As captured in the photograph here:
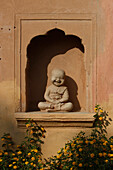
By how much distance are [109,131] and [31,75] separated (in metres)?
1.64

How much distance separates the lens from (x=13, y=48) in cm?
416

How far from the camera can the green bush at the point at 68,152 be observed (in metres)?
3.70

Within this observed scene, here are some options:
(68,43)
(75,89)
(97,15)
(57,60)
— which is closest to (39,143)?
(75,89)

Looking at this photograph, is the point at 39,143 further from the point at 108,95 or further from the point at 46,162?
the point at 108,95

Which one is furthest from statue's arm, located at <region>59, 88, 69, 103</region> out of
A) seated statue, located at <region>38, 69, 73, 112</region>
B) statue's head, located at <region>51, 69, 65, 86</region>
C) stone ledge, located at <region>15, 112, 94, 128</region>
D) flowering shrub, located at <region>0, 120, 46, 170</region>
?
flowering shrub, located at <region>0, 120, 46, 170</region>

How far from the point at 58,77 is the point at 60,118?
26.8 inches

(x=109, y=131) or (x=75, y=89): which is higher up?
(x=75, y=89)

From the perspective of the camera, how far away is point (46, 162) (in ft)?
12.9

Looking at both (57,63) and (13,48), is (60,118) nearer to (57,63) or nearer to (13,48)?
(57,63)

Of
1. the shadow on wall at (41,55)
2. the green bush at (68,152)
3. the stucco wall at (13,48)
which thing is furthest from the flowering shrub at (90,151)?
the shadow on wall at (41,55)

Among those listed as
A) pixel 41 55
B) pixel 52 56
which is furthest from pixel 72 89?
pixel 41 55

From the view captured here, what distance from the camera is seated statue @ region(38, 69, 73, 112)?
4203 millimetres

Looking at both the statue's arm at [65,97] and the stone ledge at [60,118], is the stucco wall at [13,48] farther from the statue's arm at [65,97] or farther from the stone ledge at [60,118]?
the statue's arm at [65,97]

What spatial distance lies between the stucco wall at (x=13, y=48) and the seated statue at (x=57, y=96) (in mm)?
354
